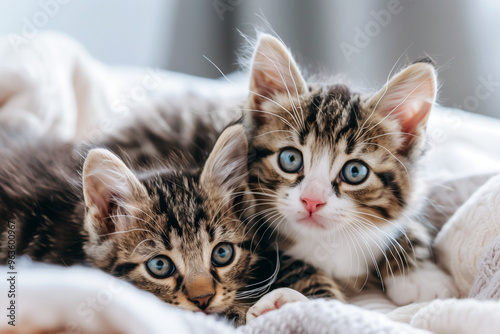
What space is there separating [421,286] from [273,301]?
443 millimetres

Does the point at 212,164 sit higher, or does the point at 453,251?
the point at 212,164

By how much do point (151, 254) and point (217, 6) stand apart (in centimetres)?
277

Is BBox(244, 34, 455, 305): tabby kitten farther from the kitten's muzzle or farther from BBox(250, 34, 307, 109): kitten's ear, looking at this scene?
the kitten's muzzle

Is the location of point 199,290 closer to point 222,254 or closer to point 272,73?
point 222,254

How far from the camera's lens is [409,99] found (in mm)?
1302

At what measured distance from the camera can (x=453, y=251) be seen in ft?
4.22

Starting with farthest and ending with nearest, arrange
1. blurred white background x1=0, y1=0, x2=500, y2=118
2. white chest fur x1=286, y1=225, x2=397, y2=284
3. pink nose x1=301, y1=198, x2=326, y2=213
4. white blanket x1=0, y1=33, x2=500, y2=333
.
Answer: blurred white background x1=0, y1=0, x2=500, y2=118 < white chest fur x1=286, y1=225, x2=397, y2=284 < pink nose x1=301, y1=198, x2=326, y2=213 < white blanket x1=0, y1=33, x2=500, y2=333

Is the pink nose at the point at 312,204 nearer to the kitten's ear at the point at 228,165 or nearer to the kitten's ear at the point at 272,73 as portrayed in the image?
the kitten's ear at the point at 228,165

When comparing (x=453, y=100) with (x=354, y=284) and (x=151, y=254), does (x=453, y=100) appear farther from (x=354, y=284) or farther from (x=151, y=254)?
(x=151, y=254)

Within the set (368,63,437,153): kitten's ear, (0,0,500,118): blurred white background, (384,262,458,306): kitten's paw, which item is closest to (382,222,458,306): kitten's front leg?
(384,262,458,306): kitten's paw

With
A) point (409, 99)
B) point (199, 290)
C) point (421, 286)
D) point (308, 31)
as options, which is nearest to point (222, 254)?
point (199, 290)

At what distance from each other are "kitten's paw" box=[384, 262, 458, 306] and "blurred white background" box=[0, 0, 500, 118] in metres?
1.36

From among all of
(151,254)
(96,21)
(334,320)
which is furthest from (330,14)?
(334,320)

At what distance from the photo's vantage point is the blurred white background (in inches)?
104
